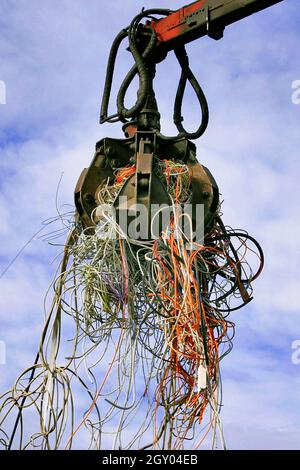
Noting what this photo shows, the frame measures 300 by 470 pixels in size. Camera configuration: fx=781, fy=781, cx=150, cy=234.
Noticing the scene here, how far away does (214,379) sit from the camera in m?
4.66

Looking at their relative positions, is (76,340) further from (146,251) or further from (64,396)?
(146,251)

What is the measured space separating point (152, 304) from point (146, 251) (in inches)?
14.2

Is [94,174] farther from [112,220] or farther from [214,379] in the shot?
[214,379]

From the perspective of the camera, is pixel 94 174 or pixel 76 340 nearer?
pixel 76 340

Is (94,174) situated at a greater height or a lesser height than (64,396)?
greater

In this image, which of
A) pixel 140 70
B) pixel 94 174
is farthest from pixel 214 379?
pixel 140 70

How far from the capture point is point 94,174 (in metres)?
5.29
